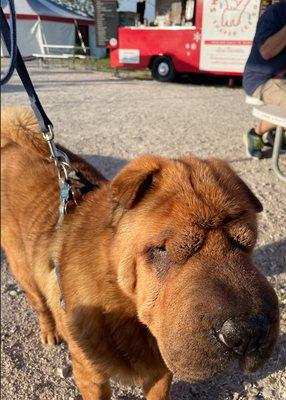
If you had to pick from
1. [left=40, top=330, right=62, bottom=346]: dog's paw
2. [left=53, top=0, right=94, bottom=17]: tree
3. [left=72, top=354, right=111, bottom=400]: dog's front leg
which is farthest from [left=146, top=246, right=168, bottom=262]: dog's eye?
[left=53, top=0, right=94, bottom=17]: tree

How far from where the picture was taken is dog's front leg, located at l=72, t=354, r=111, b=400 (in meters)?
2.04

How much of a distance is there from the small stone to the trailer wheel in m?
14.1

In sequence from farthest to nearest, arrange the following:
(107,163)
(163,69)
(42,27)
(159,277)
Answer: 1. (163,69)
2. (42,27)
3. (107,163)
4. (159,277)

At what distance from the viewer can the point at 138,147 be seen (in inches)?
262

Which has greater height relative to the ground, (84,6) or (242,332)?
(84,6)

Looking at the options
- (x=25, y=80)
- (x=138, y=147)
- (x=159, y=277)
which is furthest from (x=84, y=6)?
(x=159, y=277)

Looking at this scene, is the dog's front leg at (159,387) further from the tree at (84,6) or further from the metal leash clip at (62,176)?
the tree at (84,6)

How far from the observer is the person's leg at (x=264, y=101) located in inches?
190

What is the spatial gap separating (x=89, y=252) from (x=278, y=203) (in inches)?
118

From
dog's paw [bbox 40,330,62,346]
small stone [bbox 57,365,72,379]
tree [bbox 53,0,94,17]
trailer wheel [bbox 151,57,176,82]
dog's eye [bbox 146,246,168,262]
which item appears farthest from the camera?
trailer wheel [bbox 151,57,176,82]

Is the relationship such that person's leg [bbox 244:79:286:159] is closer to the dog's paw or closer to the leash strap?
the leash strap

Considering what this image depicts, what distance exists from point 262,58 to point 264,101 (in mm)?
690

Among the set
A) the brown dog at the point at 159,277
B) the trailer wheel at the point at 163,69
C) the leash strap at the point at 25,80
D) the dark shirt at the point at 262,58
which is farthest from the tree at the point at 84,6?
the trailer wheel at the point at 163,69

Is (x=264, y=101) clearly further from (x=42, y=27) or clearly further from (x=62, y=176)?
(x=42, y=27)
